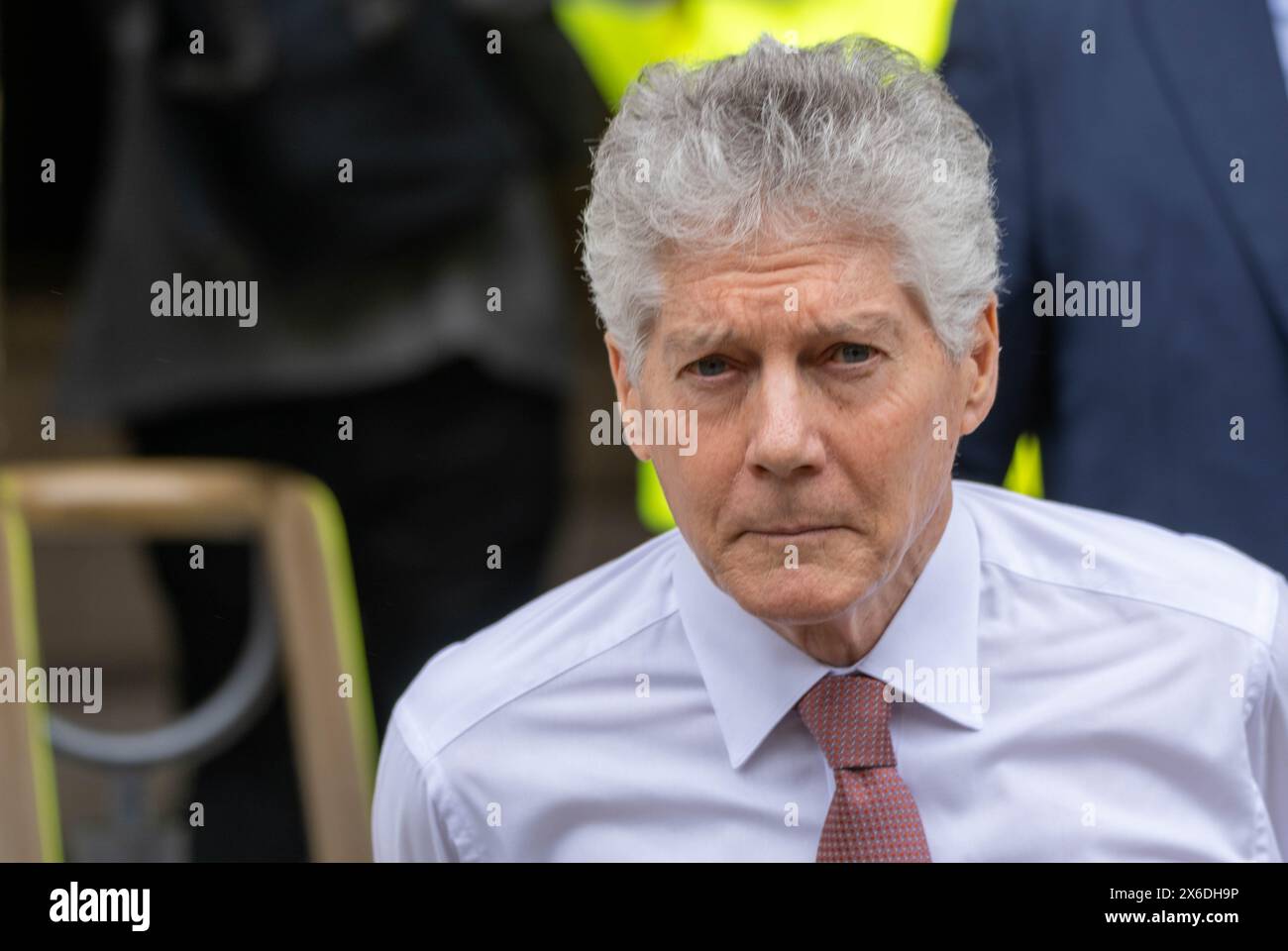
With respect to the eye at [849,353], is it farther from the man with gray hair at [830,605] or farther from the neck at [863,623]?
the neck at [863,623]

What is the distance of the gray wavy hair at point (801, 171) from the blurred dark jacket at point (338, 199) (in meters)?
1.01

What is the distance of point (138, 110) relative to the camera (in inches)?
106

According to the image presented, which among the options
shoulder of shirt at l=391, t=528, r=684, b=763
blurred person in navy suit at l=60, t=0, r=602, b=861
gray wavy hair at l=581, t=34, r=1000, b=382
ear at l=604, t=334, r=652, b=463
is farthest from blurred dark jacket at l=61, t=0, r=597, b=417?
gray wavy hair at l=581, t=34, r=1000, b=382

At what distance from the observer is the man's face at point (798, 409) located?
1.59 meters

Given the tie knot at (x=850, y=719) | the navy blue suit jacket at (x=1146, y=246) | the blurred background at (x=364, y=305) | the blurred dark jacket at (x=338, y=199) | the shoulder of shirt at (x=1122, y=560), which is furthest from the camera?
the blurred dark jacket at (x=338, y=199)

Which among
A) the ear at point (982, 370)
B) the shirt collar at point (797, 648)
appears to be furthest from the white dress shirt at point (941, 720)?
the ear at point (982, 370)

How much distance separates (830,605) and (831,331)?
232 millimetres

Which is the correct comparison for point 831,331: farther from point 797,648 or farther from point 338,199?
point 338,199

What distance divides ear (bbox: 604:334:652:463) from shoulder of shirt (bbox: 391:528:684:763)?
7.2 inches

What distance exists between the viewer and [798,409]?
1592mm

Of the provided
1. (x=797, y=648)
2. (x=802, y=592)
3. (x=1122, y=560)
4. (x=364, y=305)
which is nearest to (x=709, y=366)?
(x=802, y=592)

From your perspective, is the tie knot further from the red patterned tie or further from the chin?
the chin

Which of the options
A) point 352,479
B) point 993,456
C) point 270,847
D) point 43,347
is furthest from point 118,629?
point 993,456

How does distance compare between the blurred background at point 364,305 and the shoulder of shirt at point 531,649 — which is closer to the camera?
the shoulder of shirt at point 531,649
